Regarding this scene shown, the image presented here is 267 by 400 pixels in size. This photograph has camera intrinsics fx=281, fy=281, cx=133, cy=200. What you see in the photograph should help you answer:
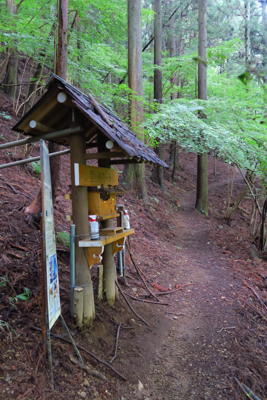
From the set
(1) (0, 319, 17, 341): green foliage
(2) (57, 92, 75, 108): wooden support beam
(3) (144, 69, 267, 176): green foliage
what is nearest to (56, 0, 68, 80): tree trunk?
(2) (57, 92, 75, 108): wooden support beam

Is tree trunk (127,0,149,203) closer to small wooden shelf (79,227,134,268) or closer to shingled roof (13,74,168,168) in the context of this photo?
shingled roof (13,74,168,168)

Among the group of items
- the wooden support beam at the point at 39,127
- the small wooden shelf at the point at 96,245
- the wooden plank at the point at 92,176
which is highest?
the wooden support beam at the point at 39,127

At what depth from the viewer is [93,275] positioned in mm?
5168

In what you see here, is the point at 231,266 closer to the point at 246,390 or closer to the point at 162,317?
the point at 162,317

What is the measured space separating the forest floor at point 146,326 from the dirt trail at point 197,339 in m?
0.01

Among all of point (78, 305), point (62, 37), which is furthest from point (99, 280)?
point (62, 37)

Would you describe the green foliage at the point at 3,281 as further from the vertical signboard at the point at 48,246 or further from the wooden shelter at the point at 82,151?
the vertical signboard at the point at 48,246

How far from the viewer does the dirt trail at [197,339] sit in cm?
344

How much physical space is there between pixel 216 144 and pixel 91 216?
306 inches

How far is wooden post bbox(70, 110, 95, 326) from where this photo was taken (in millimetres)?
3752

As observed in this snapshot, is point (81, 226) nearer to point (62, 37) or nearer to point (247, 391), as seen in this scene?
point (247, 391)

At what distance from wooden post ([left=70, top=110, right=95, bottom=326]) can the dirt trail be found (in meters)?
1.08

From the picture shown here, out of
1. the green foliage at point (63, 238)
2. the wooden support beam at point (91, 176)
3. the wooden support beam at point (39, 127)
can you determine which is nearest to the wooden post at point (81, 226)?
the wooden support beam at point (91, 176)

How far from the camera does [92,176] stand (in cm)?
388
